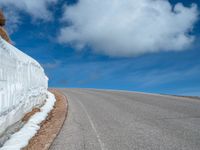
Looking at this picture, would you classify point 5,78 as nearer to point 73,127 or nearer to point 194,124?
point 73,127

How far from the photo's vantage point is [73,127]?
12.4 m

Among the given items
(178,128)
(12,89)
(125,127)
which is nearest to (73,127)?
(125,127)

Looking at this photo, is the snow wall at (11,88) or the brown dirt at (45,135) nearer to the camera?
the brown dirt at (45,135)

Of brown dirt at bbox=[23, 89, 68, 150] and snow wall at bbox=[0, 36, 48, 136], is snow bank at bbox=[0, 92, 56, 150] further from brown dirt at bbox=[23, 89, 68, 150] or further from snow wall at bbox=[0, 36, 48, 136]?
snow wall at bbox=[0, 36, 48, 136]

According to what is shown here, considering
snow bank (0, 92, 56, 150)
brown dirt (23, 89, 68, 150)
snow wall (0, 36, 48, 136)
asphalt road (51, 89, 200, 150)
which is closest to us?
asphalt road (51, 89, 200, 150)

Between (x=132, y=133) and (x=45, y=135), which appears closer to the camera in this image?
(x=132, y=133)

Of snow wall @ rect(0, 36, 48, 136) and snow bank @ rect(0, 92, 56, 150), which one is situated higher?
snow wall @ rect(0, 36, 48, 136)

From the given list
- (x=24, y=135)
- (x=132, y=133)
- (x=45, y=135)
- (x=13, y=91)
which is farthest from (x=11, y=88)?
(x=132, y=133)

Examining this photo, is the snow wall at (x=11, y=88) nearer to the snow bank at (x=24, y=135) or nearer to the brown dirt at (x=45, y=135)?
the snow bank at (x=24, y=135)

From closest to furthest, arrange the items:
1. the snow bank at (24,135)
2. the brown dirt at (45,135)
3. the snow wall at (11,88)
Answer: the snow bank at (24,135)
the brown dirt at (45,135)
the snow wall at (11,88)

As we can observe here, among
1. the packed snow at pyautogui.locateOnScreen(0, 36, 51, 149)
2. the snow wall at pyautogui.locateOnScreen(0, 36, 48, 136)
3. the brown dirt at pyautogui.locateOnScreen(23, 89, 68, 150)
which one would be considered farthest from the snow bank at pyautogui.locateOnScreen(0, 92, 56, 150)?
the snow wall at pyautogui.locateOnScreen(0, 36, 48, 136)

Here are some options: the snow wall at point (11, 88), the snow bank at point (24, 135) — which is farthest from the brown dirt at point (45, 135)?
the snow wall at point (11, 88)

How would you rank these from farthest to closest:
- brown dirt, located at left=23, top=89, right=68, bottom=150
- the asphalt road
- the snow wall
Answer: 1. the snow wall
2. brown dirt, located at left=23, top=89, right=68, bottom=150
3. the asphalt road

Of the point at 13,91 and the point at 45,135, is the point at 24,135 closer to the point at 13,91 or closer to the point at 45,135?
the point at 45,135
